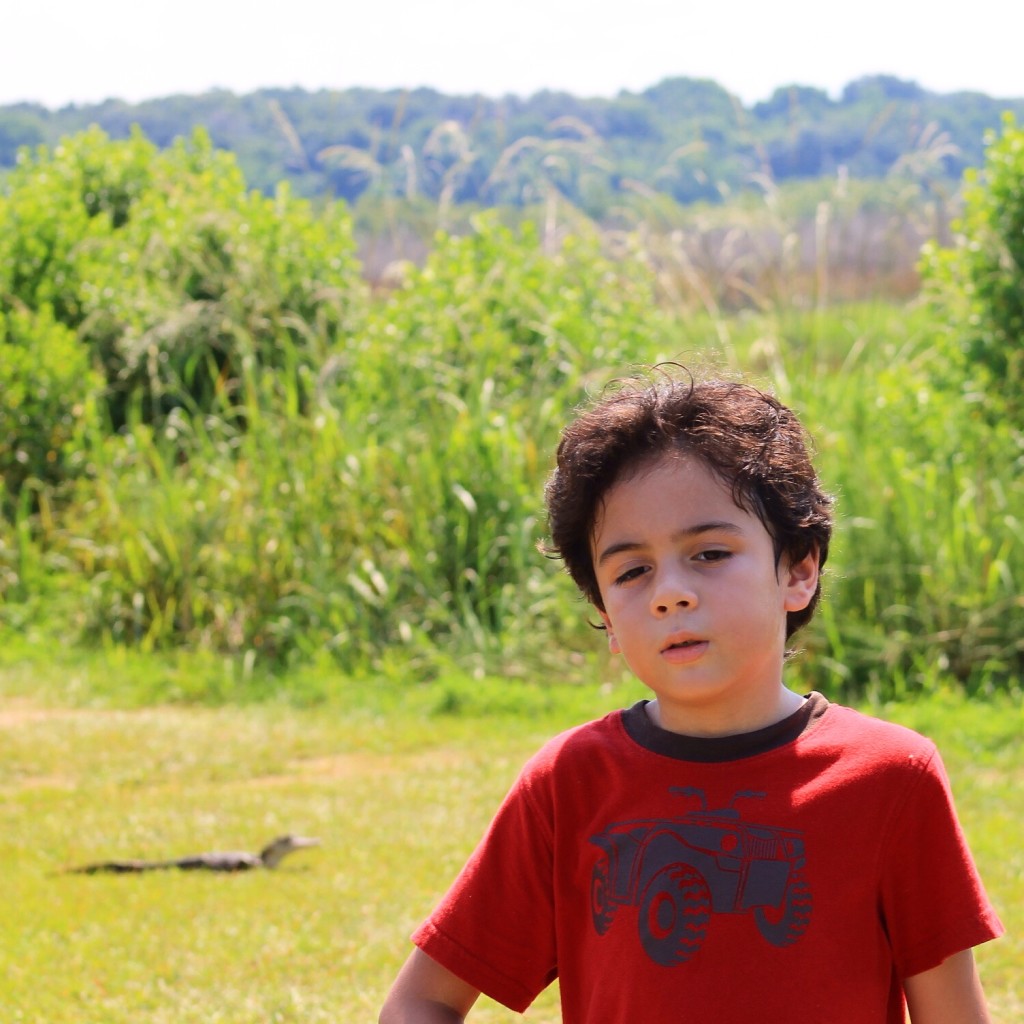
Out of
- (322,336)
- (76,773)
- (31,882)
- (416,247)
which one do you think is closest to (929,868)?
(31,882)

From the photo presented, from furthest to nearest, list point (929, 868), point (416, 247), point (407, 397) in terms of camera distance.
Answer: point (416, 247) < point (407, 397) < point (929, 868)

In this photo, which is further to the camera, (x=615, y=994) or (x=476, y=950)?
(x=476, y=950)

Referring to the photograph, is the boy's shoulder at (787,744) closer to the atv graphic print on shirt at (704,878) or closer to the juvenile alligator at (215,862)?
the atv graphic print on shirt at (704,878)

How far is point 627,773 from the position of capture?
1773 millimetres

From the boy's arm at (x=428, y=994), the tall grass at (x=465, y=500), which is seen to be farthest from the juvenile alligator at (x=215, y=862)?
the boy's arm at (x=428, y=994)

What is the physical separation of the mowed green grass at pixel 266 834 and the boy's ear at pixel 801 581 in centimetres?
186

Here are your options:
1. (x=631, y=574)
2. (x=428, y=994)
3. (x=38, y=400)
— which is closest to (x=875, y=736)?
(x=631, y=574)

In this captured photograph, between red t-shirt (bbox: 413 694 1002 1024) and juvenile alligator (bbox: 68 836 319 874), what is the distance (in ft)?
9.06

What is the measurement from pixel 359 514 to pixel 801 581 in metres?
5.74

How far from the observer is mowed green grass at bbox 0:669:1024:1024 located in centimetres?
356

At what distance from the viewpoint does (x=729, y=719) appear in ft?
5.87

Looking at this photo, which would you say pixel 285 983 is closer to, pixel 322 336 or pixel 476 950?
pixel 476 950

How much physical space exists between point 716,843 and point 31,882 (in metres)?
3.23

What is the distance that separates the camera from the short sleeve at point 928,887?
1638 millimetres
